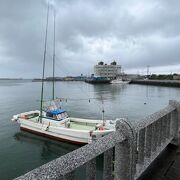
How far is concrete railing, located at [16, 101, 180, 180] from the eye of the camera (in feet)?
5.89

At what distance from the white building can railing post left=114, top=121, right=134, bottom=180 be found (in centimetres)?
14288

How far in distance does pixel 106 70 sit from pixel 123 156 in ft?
484

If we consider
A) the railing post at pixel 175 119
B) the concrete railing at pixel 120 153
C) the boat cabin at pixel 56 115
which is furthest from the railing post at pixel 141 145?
the boat cabin at pixel 56 115

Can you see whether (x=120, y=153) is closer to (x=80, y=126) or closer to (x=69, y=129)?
(x=69, y=129)

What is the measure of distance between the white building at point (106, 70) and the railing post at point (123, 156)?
469 feet

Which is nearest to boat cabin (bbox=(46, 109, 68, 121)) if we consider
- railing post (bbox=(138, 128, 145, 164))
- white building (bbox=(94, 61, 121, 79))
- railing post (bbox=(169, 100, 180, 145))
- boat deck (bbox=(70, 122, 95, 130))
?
boat deck (bbox=(70, 122, 95, 130))

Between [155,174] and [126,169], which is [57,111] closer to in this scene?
[155,174]

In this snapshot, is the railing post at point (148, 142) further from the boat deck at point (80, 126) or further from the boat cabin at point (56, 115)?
the boat cabin at point (56, 115)

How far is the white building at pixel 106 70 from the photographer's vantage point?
14705cm

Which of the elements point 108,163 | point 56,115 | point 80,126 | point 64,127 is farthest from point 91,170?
point 56,115

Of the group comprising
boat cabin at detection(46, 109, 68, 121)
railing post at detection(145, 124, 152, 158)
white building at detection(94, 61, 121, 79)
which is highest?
white building at detection(94, 61, 121, 79)

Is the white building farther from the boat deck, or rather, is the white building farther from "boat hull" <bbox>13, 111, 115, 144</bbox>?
the boat deck

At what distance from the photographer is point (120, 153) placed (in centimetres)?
294

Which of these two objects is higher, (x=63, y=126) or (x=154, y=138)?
(x=154, y=138)
